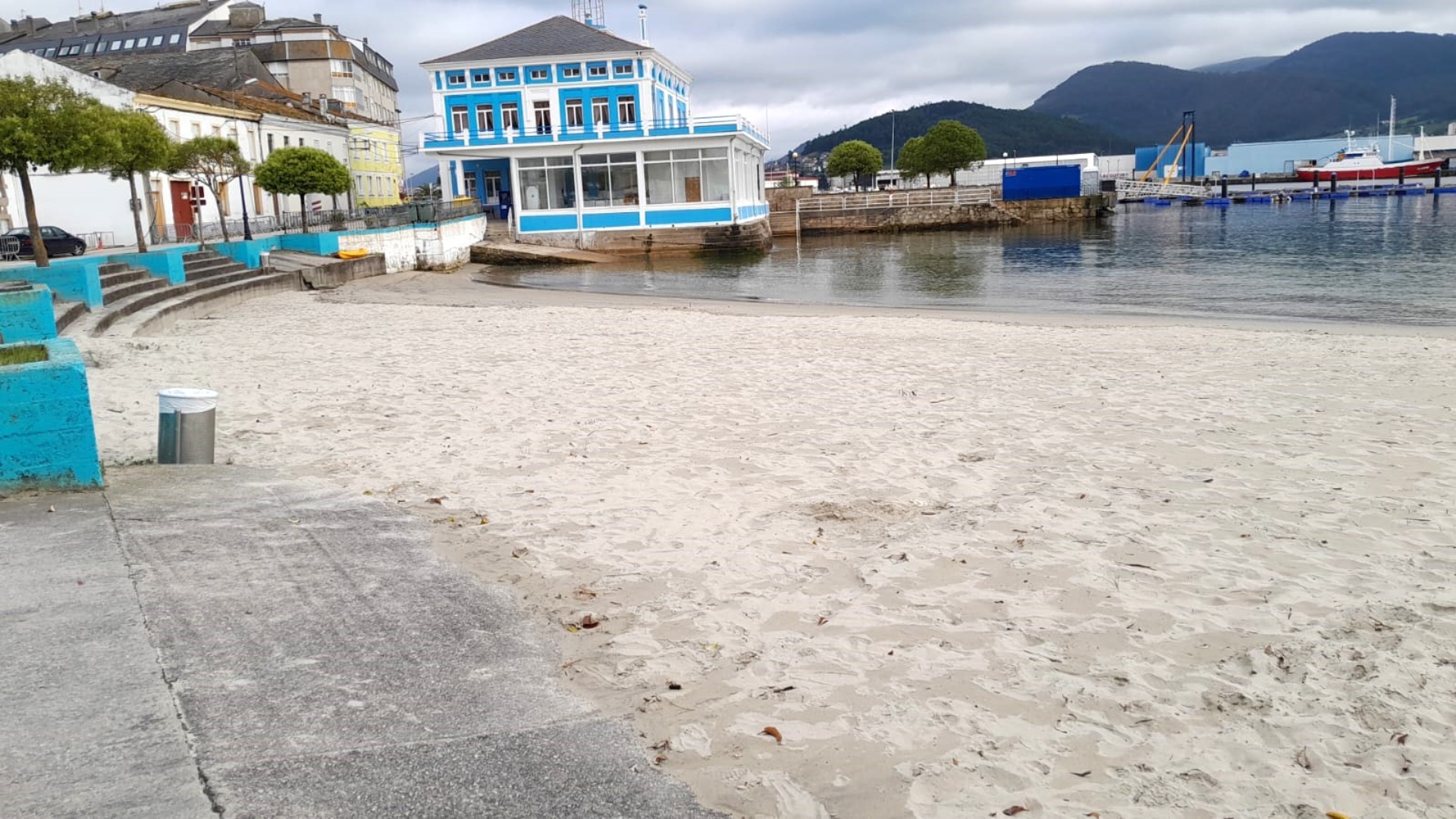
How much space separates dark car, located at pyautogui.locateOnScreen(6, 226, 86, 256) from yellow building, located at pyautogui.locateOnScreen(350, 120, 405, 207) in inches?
1083

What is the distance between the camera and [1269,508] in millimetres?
6250

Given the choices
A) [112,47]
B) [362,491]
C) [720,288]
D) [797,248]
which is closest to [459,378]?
[362,491]

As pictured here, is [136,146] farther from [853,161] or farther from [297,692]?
[853,161]

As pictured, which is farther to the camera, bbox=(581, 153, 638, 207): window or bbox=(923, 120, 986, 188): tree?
bbox=(923, 120, 986, 188): tree

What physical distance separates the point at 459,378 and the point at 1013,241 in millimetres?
45195

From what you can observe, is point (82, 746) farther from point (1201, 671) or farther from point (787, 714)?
point (1201, 671)

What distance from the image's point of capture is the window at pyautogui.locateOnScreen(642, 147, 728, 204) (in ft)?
163

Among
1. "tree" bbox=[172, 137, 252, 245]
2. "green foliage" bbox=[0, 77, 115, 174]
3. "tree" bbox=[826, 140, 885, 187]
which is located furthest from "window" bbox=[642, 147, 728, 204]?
"tree" bbox=[826, 140, 885, 187]

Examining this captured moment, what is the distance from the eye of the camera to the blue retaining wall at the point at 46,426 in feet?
18.5

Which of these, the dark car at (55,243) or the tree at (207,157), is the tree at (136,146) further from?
the dark car at (55,243)

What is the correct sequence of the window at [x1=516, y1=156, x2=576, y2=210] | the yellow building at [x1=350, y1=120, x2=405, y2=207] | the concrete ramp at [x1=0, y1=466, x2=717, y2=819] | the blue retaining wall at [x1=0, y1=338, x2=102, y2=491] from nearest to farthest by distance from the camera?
1. the concrete ramp at [x1=0, y1=466, x2=717, y2=819]
2. the blue retaining wall at [x1=0, y1=338, x2=102, y2=491]
3. the window at [x1=516, y1=156, x2=576, y2=210]
4. the yellow building at [x1=350, y1=120, x2=405, y2=207]

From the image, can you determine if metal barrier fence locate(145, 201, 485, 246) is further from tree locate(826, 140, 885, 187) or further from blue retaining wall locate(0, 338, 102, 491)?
tree locate(826, 140, 885, 187)

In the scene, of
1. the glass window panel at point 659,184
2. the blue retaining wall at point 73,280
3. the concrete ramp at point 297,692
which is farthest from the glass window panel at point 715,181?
the concrete ramp at point 297,692

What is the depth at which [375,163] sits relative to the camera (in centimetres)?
6481
